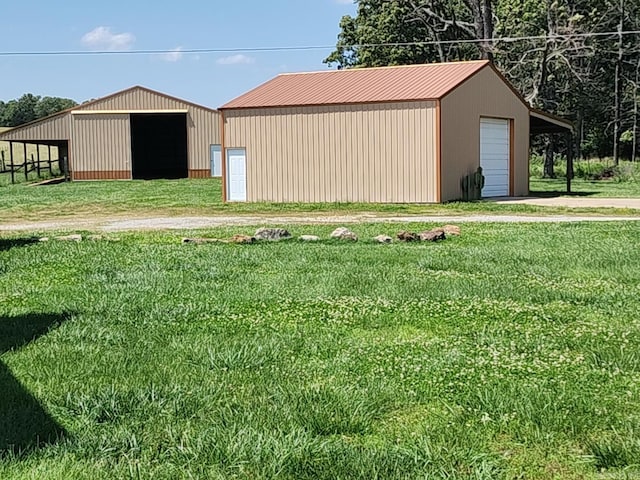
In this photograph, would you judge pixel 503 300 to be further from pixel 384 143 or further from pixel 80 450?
pixel 384 143

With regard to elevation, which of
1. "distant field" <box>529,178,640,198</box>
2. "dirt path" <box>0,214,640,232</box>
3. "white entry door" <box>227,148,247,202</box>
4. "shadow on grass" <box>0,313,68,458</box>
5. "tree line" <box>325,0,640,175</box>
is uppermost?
"tree line" <box>325,0,640,175</box>

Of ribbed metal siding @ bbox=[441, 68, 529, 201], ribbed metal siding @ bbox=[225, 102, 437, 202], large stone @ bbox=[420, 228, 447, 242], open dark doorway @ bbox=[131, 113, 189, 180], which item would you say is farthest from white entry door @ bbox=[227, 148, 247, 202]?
open dark doorway @ bbox=[131, 113, 189, 180]

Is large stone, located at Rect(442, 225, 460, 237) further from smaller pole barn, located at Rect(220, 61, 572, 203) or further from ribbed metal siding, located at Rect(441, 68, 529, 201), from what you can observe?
ribbed metal siding, located at Rect(441, 68, 529, 201)

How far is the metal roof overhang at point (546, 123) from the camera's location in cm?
2705

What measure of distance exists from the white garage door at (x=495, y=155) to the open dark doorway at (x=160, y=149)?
2436cm

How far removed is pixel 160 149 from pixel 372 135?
29184mm

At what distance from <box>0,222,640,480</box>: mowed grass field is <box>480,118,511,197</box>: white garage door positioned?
55.2ft

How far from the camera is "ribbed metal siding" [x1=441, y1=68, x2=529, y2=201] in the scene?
2189 centimetres

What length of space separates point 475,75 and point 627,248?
568 inches

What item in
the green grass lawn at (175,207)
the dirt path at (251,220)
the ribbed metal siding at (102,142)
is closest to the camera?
the dirt path at (251,220)

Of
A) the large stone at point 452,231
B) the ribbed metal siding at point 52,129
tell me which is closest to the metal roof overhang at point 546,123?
the large stone at point 452,231

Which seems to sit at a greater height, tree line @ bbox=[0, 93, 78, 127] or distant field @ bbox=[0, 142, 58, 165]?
tree line @ bbox=[0, 93, 78, 127]

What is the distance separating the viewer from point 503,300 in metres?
6.30

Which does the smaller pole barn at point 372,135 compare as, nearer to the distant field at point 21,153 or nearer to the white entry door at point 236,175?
the white entry door at point 236,175
